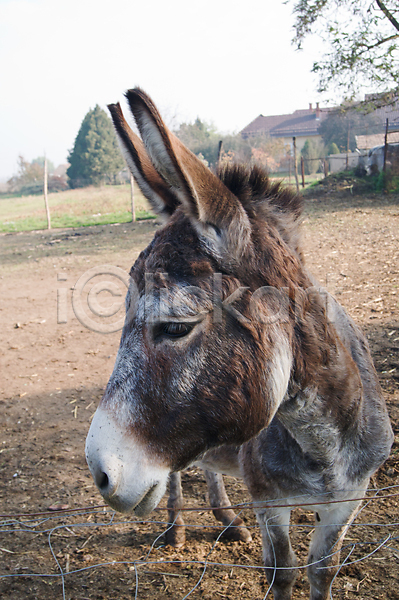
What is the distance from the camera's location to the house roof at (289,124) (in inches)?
2297

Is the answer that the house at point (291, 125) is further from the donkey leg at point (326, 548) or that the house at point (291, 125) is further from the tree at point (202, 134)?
the donkey leg at point (326, 548)

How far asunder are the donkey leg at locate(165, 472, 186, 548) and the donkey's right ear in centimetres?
219

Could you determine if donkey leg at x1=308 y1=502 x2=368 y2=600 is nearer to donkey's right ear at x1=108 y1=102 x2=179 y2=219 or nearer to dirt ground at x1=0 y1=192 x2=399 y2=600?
dirt ground at x1=0 y1=192 x2=399 y2=600

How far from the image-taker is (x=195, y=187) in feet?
4.53

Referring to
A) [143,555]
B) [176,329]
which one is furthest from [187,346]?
[143,555]

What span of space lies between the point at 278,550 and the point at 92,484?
2.04 meters

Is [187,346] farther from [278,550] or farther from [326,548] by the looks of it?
[326,548]

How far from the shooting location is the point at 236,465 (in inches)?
101

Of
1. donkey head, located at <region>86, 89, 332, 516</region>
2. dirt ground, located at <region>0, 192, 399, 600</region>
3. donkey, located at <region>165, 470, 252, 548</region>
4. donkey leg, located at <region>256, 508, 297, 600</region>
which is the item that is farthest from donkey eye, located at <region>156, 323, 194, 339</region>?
donkey, located at <region>165, 470, 252, 548</region>

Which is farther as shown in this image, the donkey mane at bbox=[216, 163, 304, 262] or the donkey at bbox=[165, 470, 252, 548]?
the donkey at bbox=[165, 470, 252, 548]

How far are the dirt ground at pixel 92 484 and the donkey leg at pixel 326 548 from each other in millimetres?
170

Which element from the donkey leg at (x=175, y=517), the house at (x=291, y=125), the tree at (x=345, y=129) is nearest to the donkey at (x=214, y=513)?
the donkey leg at (x=175, y=517)

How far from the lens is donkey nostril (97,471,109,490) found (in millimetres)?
1324

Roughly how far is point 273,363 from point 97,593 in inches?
85.6
